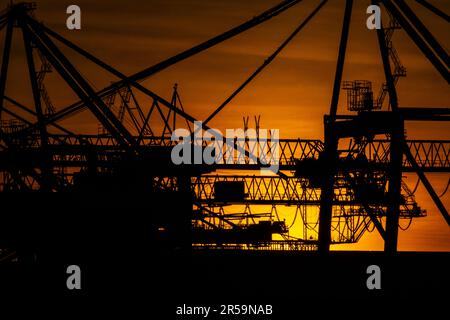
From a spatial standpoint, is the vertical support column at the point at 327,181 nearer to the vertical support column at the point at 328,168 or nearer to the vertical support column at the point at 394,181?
the vertical support column at the point at 328,168

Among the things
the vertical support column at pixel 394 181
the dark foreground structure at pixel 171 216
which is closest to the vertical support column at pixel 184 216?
the dark foreground structure at pixel 171 216

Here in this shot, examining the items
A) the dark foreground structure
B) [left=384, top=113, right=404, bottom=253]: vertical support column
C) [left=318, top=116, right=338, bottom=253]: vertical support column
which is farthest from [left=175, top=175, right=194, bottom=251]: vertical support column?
[left=384, top=113, right=404, bottom=253]: vertical support column

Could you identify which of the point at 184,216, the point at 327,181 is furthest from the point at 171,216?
the point at 327,181

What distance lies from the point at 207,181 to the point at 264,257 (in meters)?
38.8

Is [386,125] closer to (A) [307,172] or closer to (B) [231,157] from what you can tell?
(A) [307,172]

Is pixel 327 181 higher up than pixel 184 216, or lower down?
higher up

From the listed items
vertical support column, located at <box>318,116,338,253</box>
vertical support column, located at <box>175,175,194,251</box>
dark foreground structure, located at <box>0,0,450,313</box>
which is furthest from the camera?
vertical support column, located at <box>175,175,194,251</box>

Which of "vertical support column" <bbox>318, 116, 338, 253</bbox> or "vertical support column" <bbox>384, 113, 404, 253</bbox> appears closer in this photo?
"vertical support column" <bbox>384, 113, 404, 253</bbox>

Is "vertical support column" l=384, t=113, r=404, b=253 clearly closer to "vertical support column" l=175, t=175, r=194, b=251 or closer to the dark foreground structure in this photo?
the dark foreground structure

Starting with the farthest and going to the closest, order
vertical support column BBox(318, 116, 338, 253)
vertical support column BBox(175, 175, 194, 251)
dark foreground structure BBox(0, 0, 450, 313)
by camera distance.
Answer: vertical support column BBox(175, 175, 194, 251), vertical support column BBox(318, 116, 338, 253), dark foreground structure BBox(0, 0, 450, 313)

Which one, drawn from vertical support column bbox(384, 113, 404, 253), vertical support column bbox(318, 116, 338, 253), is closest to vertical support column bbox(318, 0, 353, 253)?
vertical support column bbox(318, 116, 338, 253)

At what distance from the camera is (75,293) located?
33.0 m

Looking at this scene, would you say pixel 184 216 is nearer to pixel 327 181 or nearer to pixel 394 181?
pixel 327 181
